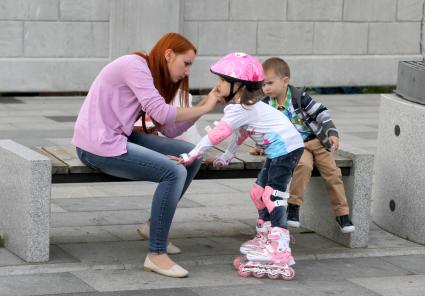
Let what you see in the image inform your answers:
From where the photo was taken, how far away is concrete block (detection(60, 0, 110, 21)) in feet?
44.1

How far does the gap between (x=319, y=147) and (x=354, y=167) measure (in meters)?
0.29

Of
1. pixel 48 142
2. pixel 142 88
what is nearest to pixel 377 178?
pixel 142 88

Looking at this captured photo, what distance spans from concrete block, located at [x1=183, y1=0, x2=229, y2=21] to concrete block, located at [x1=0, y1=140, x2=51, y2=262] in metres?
7.71

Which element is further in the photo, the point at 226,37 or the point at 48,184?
the point at 226,37

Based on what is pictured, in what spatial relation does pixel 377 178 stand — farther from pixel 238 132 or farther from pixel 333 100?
pixel 333 100

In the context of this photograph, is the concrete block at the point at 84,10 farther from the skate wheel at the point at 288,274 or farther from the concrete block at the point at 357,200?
the skate wheel at the point at 288,274

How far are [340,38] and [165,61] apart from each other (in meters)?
8.84

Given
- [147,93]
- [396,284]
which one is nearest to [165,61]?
[147,93]

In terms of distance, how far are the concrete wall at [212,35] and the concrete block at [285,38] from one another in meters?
0.01

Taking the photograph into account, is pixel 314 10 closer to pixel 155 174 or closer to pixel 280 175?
pixel 280 175

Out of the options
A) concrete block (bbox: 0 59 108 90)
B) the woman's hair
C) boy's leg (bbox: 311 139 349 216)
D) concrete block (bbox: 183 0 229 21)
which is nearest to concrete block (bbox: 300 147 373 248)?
boy's leg (bbox: 311 139 349 216)

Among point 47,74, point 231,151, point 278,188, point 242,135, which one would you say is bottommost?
point 47,74

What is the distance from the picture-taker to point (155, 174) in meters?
6.22

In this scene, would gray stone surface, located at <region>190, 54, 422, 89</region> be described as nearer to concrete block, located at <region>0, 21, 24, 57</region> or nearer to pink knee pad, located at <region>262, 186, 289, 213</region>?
concrete block, located at <region>0, 21, 24, 57</region>
